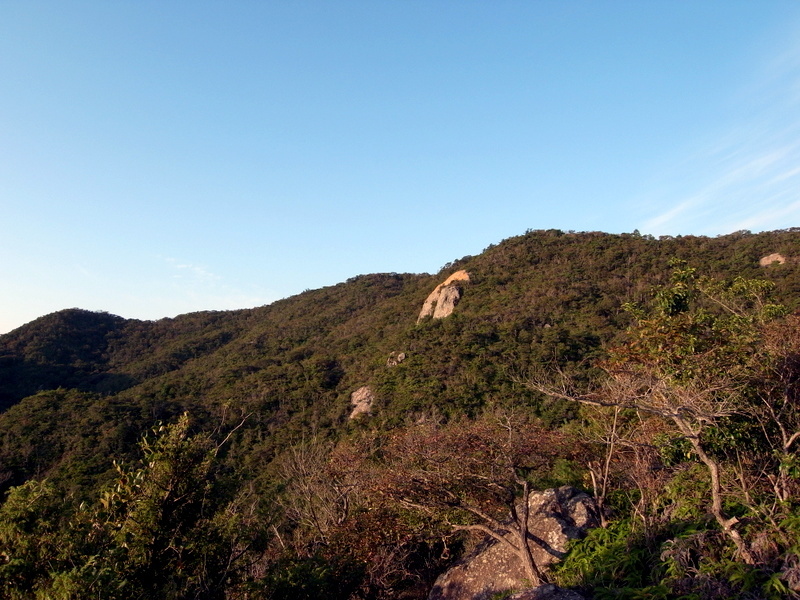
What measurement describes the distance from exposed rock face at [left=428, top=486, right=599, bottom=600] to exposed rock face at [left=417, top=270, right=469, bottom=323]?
29.7 m

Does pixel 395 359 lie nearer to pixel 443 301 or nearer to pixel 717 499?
pixel 443 301

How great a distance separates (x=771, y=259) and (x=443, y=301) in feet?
75.3

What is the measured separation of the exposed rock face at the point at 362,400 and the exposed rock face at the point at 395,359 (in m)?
2.92

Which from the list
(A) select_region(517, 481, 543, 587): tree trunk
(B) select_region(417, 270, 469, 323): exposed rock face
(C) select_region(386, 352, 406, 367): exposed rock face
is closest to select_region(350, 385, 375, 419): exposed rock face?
(C) select_region(386, 352, 406, 367): exposed rock face

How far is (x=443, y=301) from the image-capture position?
4188 cm

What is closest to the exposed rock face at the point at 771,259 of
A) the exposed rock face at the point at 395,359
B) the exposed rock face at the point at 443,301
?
the exposed rock face at the point at 443,301

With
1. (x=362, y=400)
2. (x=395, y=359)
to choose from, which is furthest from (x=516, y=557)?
(x=395, y=359)

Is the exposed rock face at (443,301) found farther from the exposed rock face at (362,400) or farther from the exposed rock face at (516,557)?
the exposed rock face at (516,557)

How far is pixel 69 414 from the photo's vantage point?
29.4 m

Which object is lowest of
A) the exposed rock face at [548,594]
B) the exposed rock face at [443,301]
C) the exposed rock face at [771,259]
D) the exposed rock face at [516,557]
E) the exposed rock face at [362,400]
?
the exposed rock face at [516,557]

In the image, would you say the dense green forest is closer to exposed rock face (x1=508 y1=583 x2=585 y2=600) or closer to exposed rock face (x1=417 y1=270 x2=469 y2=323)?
exposed rock face (x1=508 y1=583 x2=585 y2=600)

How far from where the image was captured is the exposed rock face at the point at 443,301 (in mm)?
41000

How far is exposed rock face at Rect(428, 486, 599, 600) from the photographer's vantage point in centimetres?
906

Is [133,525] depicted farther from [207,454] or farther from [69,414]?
[69,414]
